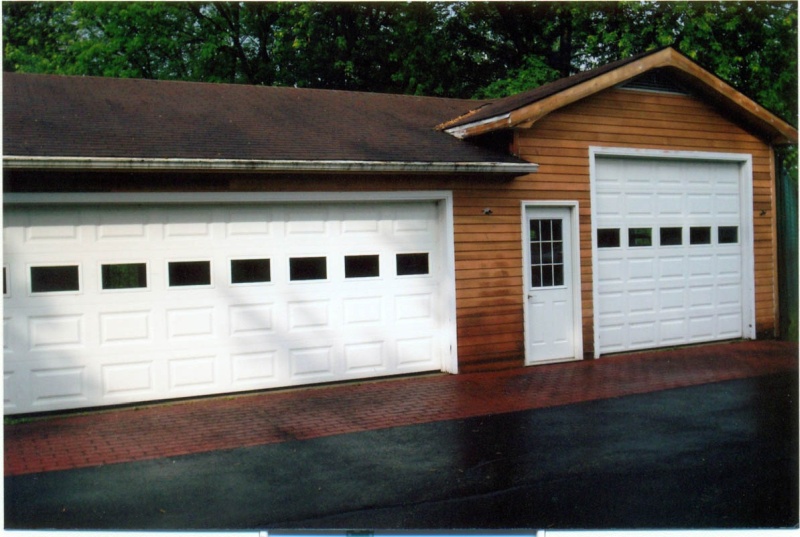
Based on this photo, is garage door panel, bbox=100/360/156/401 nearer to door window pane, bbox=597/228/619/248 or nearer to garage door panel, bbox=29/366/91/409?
garage door panel, bbox=29/366/91/409

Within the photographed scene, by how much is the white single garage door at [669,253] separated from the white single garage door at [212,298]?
2491mm

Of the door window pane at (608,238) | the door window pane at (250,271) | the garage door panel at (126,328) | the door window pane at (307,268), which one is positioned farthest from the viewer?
the door window pane at (608,238)

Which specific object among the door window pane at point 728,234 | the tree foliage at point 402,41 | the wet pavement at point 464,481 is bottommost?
the wet pavement at point 464,481

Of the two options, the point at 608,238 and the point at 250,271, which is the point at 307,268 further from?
the point at 608,238

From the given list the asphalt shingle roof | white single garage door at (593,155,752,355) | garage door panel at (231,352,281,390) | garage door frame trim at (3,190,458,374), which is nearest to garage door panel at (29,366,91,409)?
garage door panel at (231,352,281,390)

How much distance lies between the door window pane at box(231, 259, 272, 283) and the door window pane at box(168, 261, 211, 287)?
0.27 metres

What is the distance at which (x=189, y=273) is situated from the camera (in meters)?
8.12

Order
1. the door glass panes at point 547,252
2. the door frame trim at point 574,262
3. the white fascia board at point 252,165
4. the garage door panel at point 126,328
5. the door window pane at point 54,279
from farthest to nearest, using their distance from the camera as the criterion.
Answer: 1. the door glass panes at point 547,252
2. the door frame trim at point 574,262
3. the garage door panel at point 126,328
4. the door window pane at point 54,279
5. the white fascia board at point 252,165

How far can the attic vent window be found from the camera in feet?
34.5

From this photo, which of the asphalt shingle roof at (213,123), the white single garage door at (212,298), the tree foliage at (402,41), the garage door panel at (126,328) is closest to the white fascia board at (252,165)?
the asphalt shingle roof at (213,123)

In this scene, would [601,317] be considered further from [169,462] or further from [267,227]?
[169,462]

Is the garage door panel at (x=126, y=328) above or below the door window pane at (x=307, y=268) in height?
below

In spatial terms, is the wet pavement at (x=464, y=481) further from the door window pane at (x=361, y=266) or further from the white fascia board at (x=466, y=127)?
the white fascia board at (x=466, y=127)

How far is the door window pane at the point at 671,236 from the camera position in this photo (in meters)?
10.7
